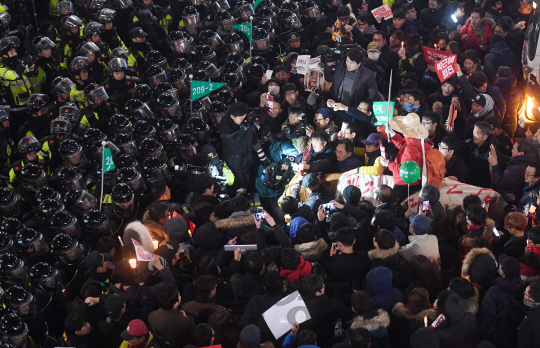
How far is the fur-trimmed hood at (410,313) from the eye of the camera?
5934mm

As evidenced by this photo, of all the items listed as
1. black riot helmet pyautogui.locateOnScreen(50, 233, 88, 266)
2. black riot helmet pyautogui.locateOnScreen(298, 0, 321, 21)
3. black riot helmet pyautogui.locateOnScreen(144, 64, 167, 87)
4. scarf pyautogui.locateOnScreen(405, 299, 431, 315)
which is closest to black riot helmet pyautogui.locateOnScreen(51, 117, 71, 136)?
black riot helmet pyautogui.locateOnScreen(144, 64, 167, 87)

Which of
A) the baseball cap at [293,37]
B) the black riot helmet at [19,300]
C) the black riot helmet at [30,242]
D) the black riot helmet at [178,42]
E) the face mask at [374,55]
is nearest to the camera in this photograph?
the black riot helmet at [19,300]

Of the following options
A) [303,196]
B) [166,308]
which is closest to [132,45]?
[303,196]

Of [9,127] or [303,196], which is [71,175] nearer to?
[9,127]

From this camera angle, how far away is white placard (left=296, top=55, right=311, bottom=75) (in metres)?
10.7

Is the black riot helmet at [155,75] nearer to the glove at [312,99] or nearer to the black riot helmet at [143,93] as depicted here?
the black riot helmet at [143,93]

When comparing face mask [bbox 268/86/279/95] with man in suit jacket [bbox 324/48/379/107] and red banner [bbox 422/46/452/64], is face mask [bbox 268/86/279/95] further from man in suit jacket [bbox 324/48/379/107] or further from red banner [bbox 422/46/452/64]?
red banner [bbox 422/46/452/64]

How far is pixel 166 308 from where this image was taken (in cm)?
619

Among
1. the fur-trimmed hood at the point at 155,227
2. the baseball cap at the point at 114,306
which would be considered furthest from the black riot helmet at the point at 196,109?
the baseball cap at the point at 114,306

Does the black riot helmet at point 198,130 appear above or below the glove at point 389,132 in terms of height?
below

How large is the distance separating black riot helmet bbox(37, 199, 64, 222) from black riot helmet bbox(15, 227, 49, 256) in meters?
0.39

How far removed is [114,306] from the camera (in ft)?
21.4

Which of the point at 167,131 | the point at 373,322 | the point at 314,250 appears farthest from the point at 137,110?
the point at 373,322

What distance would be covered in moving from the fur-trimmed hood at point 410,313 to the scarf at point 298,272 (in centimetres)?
107
